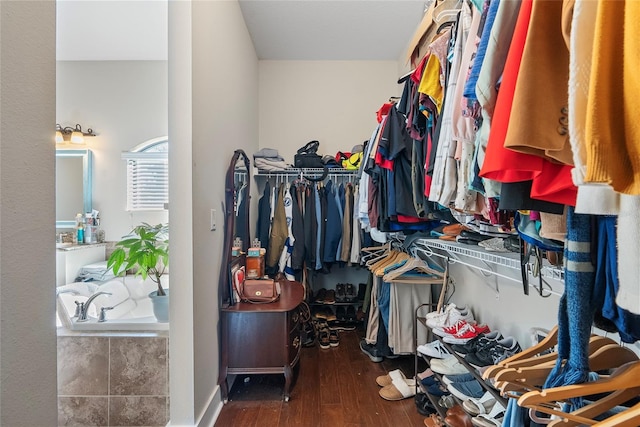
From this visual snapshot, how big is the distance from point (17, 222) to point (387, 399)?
2016 mm

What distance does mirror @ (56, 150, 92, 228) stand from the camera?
120 inches

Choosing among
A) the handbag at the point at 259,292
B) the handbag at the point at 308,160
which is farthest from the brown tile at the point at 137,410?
the handbag at the point at 308,160

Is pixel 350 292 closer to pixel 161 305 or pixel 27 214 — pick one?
pixel 161 305

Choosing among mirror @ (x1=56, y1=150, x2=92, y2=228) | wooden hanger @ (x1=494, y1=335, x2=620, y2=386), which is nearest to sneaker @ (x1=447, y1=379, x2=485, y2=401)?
wooden hanger @ (x1=494, y1=335, x2=620, y2=386)

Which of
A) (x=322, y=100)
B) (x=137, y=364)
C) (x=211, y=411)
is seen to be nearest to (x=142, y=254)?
A: (x=137, y=364)

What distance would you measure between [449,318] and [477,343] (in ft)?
0.69

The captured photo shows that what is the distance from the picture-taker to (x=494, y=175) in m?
0.63

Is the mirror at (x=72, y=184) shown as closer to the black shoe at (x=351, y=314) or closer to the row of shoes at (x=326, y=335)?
the row of shoes at (x=326, y=335)

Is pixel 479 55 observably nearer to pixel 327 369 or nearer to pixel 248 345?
pixel 248 345

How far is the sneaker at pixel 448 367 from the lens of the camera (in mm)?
1474

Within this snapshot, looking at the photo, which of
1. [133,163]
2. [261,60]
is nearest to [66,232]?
[133,163]

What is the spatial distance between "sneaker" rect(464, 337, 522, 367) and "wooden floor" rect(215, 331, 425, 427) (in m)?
0.70

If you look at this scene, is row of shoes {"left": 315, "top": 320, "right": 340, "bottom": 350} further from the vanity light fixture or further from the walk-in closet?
the vanity light fixture

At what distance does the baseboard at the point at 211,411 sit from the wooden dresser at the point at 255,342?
48 mm
